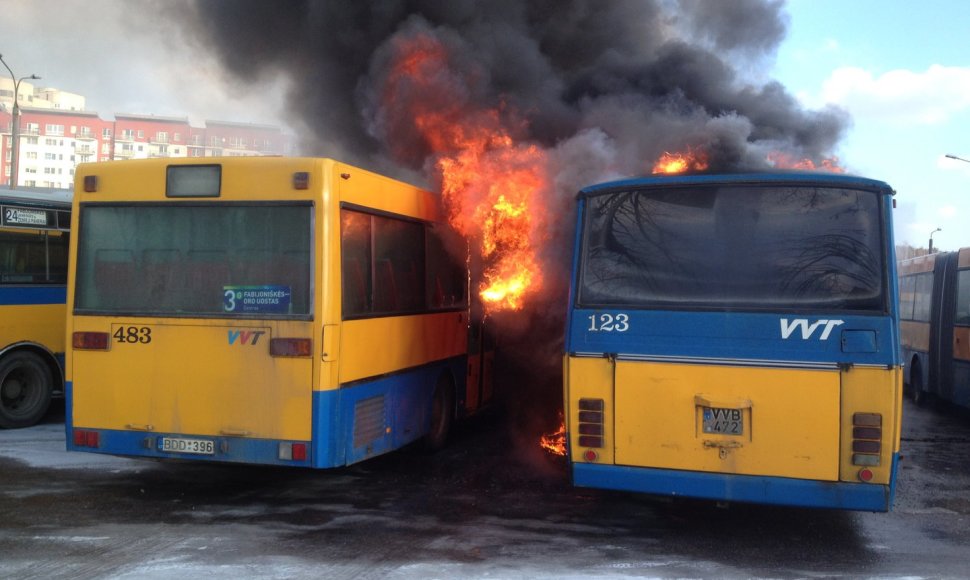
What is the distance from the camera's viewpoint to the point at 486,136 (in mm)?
12555

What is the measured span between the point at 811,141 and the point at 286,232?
29.9 ft

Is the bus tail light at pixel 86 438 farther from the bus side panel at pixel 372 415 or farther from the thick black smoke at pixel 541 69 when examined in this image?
the thick black smoke at pixel 541 69

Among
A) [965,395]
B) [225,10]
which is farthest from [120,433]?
[965,395]

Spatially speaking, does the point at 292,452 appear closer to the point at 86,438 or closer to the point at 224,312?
the point at 224,312

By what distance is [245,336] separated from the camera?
23.2ft

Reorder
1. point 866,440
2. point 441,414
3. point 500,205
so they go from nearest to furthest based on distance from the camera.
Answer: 1. point 866,440
2. point 441,414
3. point 500,205

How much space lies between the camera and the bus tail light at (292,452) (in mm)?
6953

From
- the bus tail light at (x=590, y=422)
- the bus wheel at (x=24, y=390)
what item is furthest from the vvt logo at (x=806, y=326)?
the bus wheel at (x=24, y=390)

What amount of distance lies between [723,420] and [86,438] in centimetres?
539

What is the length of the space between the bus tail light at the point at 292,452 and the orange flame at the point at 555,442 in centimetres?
392

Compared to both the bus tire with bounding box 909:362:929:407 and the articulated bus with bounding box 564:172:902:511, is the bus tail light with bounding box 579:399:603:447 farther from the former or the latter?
the bus tire with bounding box 909:362:929:407

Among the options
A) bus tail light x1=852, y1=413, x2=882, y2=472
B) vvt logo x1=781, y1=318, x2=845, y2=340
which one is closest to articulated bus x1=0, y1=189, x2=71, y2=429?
vvt logo x1=781, y1=318, x2=845, y2=340

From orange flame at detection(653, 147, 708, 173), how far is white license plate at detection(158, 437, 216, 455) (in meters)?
6.29

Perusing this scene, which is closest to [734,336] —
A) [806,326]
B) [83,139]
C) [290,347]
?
[806,326]
